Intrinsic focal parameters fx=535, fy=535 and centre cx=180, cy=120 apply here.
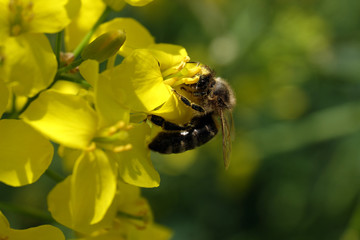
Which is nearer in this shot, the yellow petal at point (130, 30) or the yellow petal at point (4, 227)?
the yellow petal at point (4, 227)

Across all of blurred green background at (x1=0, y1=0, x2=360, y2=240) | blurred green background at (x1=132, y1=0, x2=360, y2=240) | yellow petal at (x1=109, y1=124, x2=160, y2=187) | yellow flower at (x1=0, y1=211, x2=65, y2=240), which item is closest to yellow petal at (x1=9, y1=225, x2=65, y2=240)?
yellow flower at (x1=0, y1=211, x2=65, y2=240)

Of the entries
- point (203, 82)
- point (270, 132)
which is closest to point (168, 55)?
point (203, 82)

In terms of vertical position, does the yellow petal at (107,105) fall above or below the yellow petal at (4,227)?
above

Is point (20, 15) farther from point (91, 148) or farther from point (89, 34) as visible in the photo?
point (91, 148)

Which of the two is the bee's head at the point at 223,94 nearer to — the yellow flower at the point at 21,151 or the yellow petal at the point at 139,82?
the yellow petal at the point at 139,82

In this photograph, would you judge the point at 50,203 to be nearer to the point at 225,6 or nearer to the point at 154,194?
the point at 154,194

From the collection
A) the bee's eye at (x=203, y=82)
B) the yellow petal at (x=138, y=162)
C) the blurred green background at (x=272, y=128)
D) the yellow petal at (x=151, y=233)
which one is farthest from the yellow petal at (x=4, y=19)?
the blurred green background at (x=272, y=128)

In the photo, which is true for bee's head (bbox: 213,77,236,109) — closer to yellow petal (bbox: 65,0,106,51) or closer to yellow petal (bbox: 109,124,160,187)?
yellow petal (bbox: 109,124,160,187)

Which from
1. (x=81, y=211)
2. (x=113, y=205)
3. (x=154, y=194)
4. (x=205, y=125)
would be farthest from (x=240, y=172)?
(x=81, y=211)
